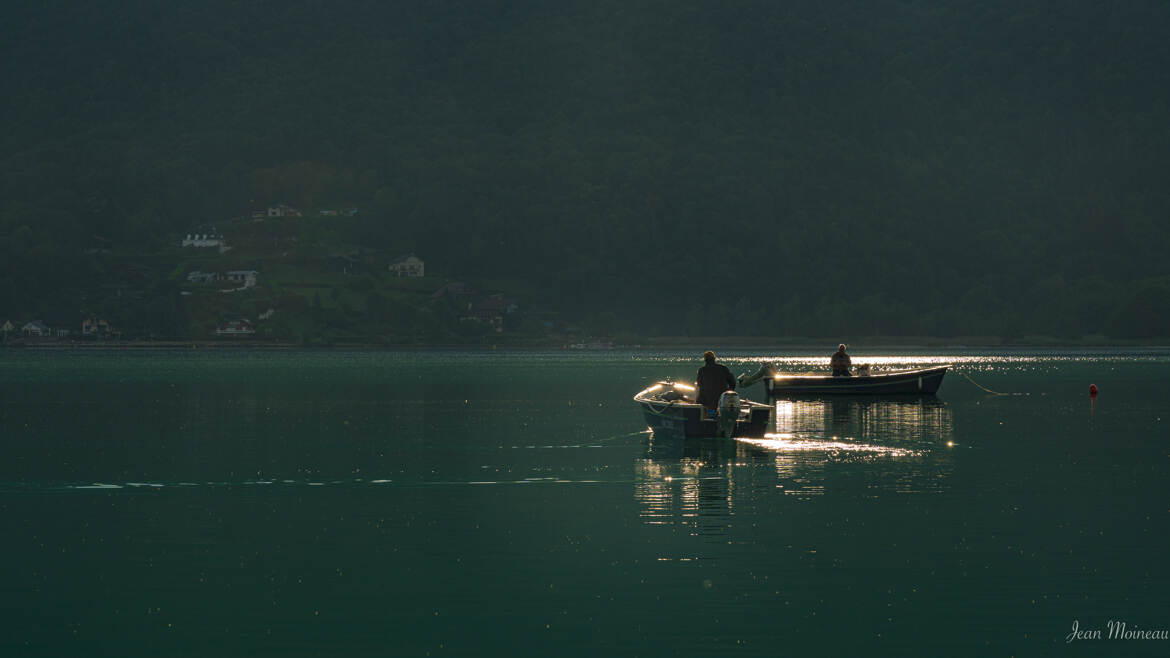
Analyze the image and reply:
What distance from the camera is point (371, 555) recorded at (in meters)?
29.2

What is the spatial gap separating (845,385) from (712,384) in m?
38.3

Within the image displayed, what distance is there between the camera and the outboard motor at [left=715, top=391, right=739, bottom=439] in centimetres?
5378

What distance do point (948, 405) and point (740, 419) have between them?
109 feet

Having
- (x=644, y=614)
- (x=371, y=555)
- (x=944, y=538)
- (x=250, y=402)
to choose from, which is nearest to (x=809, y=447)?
(x=944, y=538)

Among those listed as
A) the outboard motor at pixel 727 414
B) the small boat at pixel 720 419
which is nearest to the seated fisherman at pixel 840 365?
the small boat at pixel 720 419

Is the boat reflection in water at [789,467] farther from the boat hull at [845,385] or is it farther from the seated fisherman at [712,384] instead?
the boat hull at [845,385]

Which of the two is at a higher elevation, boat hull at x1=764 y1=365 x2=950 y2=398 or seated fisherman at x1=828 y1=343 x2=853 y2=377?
seated fisherman at x1=828 y1=343 x2=853 y2=377

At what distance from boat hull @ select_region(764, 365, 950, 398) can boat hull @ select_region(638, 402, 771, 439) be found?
3585 cm

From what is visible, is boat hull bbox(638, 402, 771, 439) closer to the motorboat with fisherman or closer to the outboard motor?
the outboard motor

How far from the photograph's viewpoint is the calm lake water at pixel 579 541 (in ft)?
74.5

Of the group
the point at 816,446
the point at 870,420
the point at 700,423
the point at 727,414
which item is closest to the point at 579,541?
the point at 700,423

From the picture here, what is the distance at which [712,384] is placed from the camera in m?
54.8

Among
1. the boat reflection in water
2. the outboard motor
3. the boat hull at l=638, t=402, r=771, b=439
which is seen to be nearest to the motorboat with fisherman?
the boat reflection in water

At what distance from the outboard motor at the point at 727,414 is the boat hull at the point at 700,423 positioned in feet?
0.63
